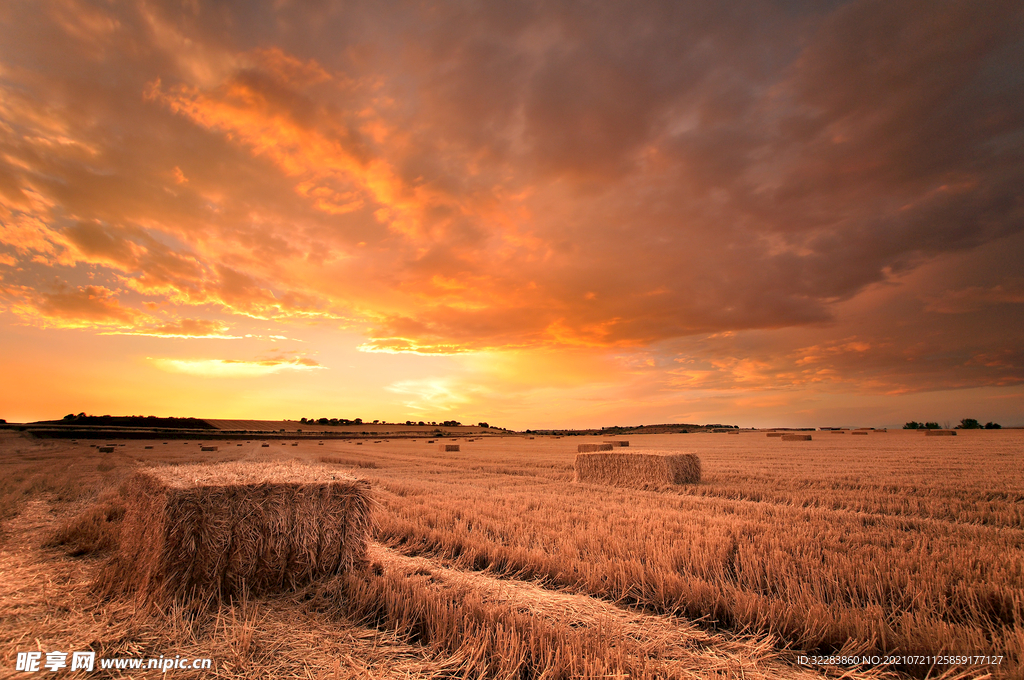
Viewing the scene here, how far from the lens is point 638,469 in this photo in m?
13.6

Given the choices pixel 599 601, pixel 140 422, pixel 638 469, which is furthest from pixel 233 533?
pixel 140 422

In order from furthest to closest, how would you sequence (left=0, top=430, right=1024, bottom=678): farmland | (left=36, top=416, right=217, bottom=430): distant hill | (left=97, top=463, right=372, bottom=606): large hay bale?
(left=36, top=416, right=217, bottom=430): distant hill < (left=97, top=463, right=372, bottom=606): large hay bale < (left=0, top=430, right=1024, bottom=678): farmland

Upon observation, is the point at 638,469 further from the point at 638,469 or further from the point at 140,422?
the point at 140,422

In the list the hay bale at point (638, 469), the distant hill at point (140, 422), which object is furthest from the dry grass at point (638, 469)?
the distant hill at point (140, 422)

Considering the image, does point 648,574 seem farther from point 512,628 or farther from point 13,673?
point 13,673

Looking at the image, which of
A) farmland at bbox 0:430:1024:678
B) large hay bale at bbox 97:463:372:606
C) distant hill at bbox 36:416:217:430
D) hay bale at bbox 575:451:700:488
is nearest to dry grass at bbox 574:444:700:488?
hay bale at bbox 575:451:700:488

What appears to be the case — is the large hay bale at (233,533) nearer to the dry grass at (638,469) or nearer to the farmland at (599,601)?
the farmland at (599,601)

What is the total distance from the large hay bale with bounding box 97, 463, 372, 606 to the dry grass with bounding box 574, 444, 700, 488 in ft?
32.2

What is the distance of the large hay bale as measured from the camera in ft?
14.6

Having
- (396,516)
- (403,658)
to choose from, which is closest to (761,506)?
(396,516)

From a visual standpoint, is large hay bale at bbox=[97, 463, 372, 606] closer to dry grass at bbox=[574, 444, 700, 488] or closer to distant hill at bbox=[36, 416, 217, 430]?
dry grass at bbox=[574, 444, 700, 488]

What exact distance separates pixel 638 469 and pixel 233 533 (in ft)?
37.5

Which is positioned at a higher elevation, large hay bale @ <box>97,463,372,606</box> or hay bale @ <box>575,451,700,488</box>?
large hay bale @ <box>97,463,372,606</box>

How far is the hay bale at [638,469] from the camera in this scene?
42.5 ft
